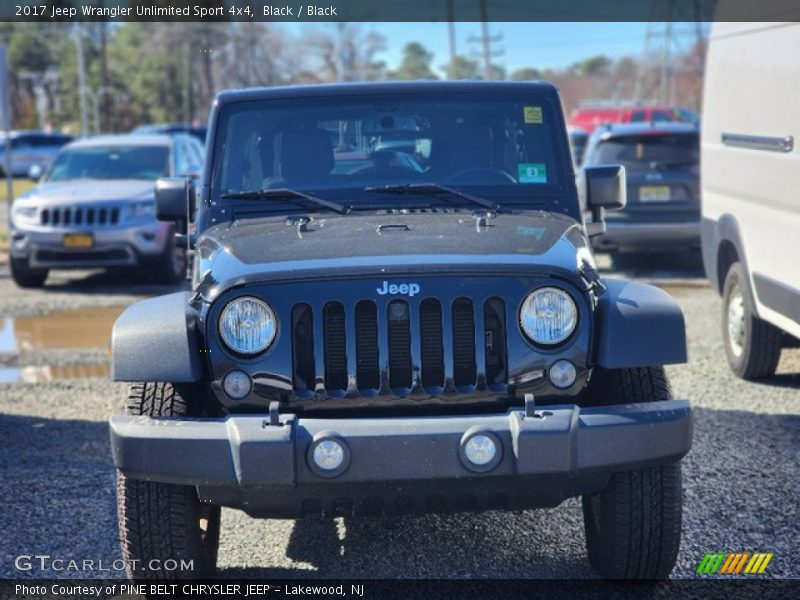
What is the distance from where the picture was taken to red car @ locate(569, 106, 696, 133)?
31078 mm

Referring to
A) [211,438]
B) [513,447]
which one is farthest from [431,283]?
[211,438]

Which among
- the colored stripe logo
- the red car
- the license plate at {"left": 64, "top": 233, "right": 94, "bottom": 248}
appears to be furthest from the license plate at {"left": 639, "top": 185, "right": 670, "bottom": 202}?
the red car

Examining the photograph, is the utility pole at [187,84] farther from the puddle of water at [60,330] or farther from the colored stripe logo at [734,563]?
the colored stripe logo at [734,563]

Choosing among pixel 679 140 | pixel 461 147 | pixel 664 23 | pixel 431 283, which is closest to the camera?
pixel 431 283

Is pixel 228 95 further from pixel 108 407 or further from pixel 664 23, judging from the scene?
pixel 664 23

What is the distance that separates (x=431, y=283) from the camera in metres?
4.04

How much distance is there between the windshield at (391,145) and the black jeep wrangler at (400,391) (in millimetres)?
714

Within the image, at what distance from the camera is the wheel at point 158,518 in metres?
4.07

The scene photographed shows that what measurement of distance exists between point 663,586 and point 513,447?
105cm

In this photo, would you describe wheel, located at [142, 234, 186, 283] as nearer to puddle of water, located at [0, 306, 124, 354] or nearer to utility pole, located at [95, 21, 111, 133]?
puddle of water, located at [0, 306, 124, 354]

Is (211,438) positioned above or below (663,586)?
above

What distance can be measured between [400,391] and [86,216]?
375 inches

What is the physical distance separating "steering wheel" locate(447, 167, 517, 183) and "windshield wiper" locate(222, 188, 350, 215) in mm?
537

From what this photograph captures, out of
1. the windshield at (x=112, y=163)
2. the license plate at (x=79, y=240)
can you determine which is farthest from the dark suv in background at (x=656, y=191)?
the license plate at (x=79, y=240)
